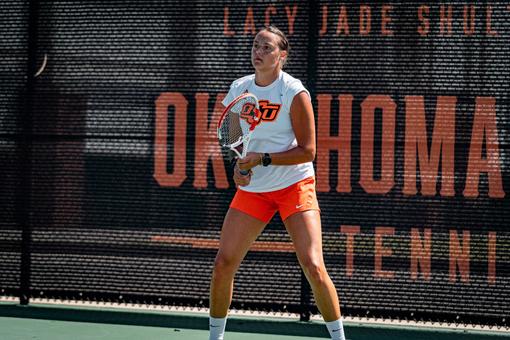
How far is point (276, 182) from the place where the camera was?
460 centimetres

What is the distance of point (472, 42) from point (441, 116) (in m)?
0.58

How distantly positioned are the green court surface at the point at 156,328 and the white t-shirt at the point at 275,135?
5.12 feet

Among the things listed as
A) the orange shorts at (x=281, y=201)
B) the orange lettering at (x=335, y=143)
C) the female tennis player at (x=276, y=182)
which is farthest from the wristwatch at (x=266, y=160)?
the orange lettering at (x=335, y=143)

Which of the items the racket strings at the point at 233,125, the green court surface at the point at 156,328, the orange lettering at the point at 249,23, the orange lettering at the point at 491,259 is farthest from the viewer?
the orange lettering at the point at 249,23

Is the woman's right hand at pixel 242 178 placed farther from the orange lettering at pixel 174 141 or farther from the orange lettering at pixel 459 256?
the orange lettering at pixel 459 256

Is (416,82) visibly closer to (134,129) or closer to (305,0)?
(305,0)

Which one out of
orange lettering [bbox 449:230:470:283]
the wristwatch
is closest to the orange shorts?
the wristwatch

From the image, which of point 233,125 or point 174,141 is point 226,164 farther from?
point 233,125

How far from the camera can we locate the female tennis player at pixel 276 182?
176 inches

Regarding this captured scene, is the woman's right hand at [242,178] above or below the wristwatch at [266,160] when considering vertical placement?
below

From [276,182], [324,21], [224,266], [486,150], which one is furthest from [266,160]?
[486,150]

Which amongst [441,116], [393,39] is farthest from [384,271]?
[393,39]

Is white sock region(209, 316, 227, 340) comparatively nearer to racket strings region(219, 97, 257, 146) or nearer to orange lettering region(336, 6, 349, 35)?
racket strings region(219, 97, 257, 146)

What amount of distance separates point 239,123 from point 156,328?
2135mm
